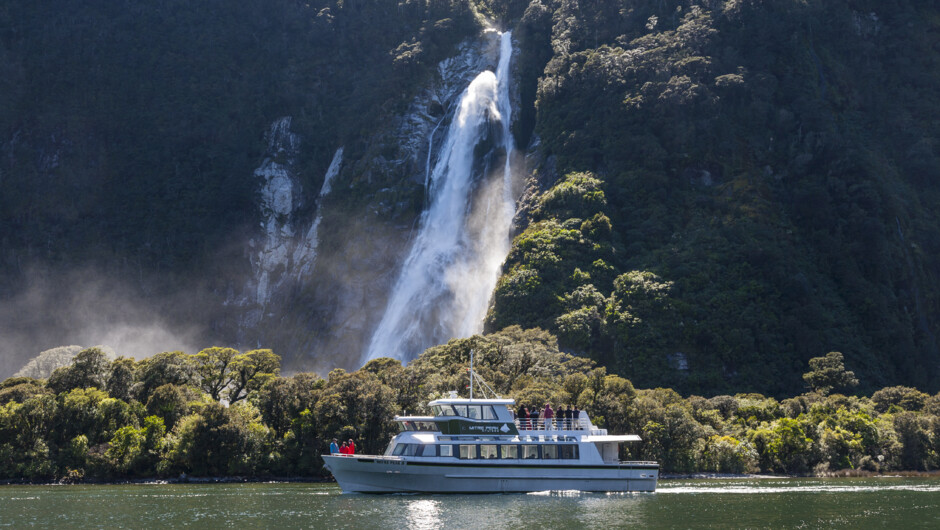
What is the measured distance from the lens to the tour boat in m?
55.4

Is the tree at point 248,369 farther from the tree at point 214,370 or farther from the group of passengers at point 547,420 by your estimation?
the group of passengers at point 547,420

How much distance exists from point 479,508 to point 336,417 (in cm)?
2615

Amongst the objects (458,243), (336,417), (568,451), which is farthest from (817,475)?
(458,243)

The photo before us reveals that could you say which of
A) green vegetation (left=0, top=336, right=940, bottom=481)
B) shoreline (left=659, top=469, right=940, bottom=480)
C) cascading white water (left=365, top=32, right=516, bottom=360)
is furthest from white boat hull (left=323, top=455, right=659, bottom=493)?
cascading white water (left=365, top=32, right=516, bottom=360)

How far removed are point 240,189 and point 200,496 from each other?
100 meters

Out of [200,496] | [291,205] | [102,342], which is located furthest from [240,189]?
[200,496]

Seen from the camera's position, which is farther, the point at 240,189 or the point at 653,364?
the point at 240,189

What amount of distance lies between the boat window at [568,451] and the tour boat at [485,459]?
6 cm

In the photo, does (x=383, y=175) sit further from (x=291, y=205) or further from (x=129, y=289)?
(x=129, y=289)

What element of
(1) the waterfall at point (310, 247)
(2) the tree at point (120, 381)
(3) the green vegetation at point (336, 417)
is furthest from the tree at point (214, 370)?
(1) the waterfall at point (310, 247)

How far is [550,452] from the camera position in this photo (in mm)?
56969

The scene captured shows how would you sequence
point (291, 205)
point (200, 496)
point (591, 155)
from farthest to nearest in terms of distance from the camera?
point (291, 205)
point (591, 155)
point (200, 496)

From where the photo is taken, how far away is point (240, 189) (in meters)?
152

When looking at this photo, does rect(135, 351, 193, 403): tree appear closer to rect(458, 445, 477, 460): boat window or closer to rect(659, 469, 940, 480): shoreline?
rect(458, 445, 477, 460): boat window
